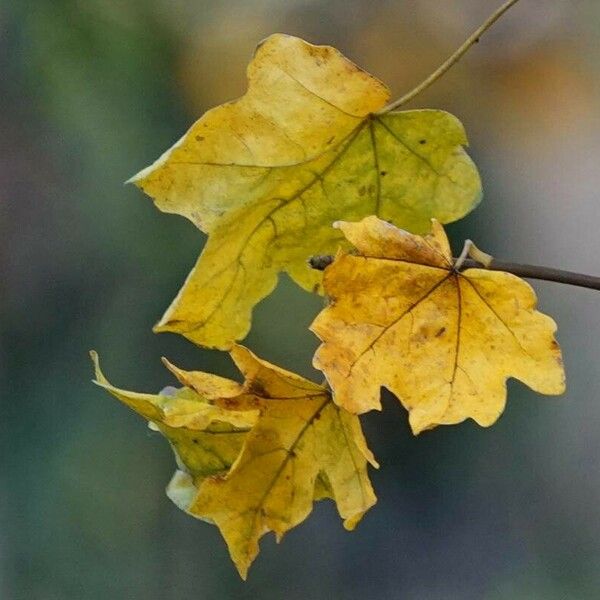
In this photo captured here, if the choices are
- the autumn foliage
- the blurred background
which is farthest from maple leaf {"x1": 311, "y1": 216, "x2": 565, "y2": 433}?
the blurred background

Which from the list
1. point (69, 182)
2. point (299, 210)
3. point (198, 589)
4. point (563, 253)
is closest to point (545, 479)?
point (563, 253)

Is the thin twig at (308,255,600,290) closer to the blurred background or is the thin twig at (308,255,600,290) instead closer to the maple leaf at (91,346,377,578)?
the maple leaf at (91,346,377,578)

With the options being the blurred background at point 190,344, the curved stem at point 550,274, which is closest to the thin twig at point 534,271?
the curved stem at point 550,274

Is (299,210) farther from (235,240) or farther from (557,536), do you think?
(557,536)

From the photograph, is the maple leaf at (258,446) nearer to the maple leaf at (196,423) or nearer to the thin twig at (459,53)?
the maple leaf at (196,423)

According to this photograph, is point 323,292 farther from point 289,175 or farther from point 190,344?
point 190,344

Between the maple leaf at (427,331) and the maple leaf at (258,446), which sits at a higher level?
the maple leaf at (427,331)

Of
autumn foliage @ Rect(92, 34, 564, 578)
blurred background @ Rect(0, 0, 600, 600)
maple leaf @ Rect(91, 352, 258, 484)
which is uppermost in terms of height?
autumn foliage @ Rect(92, 34, 564, 578)

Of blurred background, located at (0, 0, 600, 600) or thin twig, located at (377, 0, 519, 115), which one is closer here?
thin twig, located at (377, 0, 519, 115)

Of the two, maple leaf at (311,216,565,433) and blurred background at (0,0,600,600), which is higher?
maple leaf at (311,216,565,433)
